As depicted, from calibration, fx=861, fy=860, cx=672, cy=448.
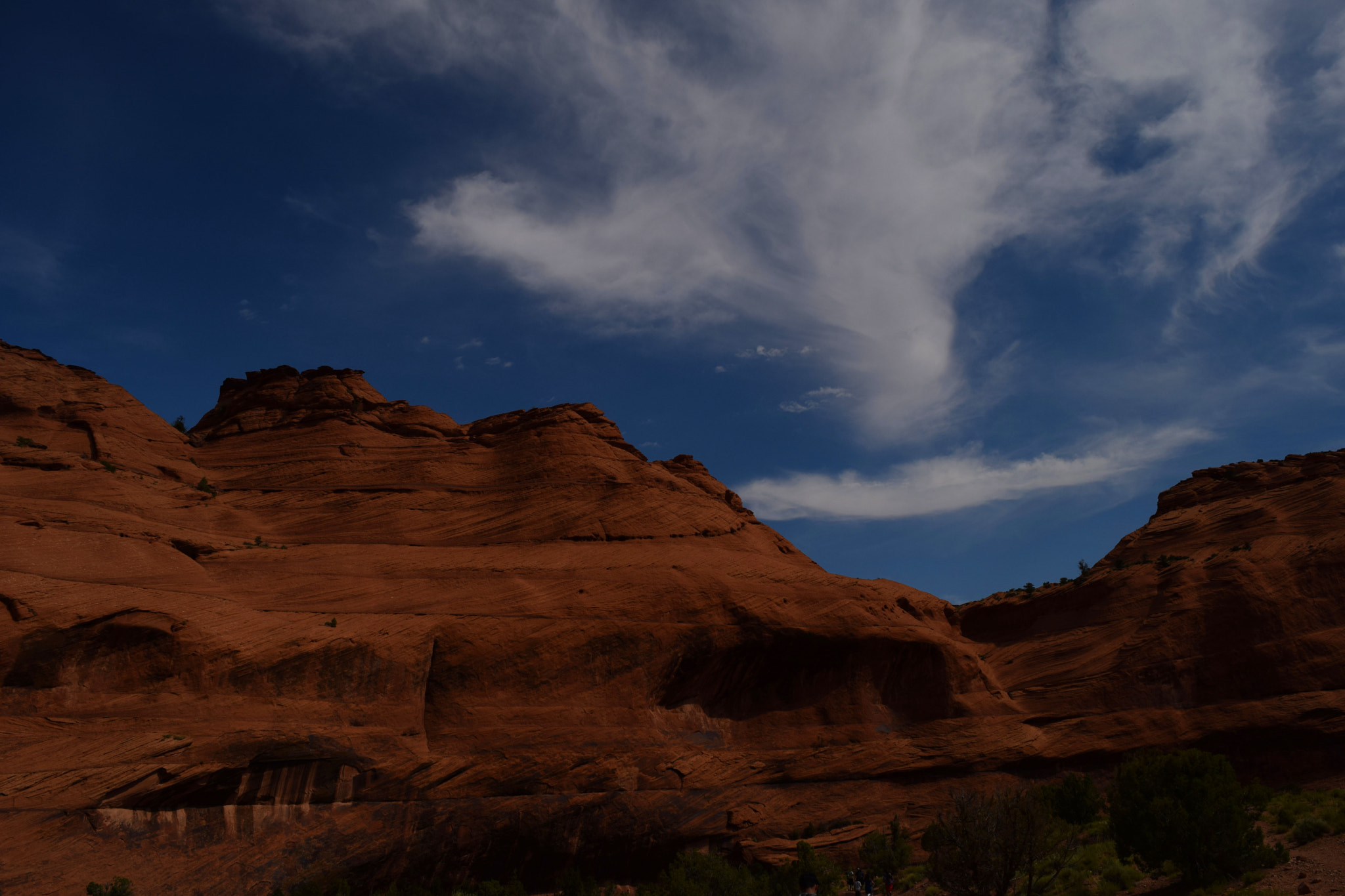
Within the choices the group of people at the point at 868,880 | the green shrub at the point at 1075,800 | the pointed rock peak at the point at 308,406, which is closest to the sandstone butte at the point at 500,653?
the pointed rock peak at the point at 308,406

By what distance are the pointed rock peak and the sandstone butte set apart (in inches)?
9.2

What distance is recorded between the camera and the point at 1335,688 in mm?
33781

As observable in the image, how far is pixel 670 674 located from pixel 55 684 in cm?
1928

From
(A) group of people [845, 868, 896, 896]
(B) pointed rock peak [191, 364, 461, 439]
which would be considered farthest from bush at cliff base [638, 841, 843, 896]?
(B) pointed rock peak [191, 364, 461, 439]

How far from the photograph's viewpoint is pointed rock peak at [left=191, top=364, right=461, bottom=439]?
43.2 m

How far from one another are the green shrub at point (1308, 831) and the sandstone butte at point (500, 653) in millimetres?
9147

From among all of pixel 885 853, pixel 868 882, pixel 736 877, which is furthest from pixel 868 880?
pixel 736 877

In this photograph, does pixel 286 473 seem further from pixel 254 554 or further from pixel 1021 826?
pixel 1021 826

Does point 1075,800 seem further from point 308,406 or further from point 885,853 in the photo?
point 308,406

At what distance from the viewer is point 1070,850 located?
28.4 metres

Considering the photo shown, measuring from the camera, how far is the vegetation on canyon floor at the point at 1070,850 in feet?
67.1

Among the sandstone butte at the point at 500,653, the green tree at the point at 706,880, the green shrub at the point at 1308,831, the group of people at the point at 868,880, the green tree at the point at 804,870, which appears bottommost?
the group of people at the point at 868,880

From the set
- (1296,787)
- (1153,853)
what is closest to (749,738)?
(1153,853)

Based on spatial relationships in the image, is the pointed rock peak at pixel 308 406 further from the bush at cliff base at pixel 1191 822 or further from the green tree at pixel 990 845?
the bush at cliff base at pixel 1191 822
